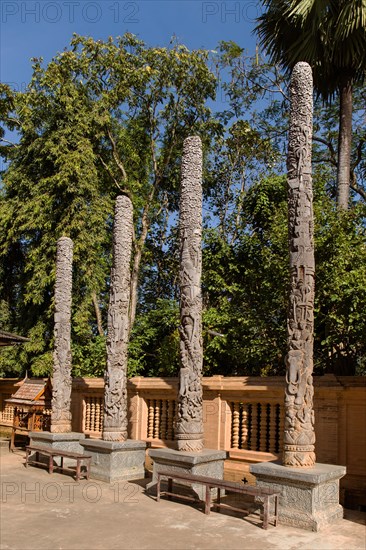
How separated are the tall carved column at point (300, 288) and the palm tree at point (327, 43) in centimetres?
454

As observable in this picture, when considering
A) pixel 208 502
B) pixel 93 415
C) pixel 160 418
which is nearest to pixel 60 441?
pixel 93 415

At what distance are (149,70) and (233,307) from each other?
9.08 meters

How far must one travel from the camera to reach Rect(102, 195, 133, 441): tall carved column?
10.4m

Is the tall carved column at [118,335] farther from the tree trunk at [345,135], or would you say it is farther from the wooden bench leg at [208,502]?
the tree trunk at [345,135]

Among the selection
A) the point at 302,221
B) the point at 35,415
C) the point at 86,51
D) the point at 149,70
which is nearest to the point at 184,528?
the point at 302,221

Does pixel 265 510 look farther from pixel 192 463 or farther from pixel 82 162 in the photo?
pixel 82 162

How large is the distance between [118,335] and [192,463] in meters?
3.33

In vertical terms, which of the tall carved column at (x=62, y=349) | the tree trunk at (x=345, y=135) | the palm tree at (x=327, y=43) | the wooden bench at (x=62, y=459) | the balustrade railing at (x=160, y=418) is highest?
the palm tree at (x=327, y=43)

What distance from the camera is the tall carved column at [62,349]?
1204 cm

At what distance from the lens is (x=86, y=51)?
1864cm

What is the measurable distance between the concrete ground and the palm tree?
24.9 feet

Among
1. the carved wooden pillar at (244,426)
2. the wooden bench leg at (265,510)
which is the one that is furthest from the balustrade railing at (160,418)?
the wooden bench leg at (265,510)

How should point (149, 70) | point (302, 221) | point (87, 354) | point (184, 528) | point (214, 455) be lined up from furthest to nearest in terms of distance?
point (149, 70) < point (87, 354) < point (214, 455) < point (302, 221) < point (184, 528)

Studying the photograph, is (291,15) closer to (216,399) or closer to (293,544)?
(216,399)
